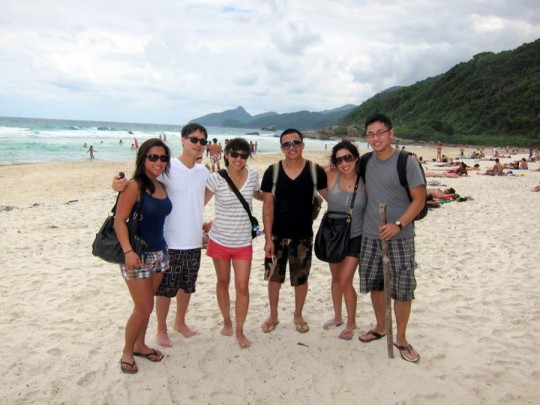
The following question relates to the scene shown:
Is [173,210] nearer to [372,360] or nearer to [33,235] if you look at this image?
[372,360]

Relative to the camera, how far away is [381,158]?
3.51 metres

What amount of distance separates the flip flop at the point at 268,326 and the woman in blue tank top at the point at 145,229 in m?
1.31

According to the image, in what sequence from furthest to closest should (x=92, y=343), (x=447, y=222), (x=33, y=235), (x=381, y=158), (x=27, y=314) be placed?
(x=447, y=222) → (x=33, y=235) → (x=27, y=314) → (x=92, y=343) → (x=381, y=158)

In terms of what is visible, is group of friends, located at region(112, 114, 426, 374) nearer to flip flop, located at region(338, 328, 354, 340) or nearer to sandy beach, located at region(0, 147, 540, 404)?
flip flop, located at region(338, 328, 354, 340)

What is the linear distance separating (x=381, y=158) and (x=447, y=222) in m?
6.53

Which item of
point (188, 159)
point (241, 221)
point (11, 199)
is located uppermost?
point (188, 159)

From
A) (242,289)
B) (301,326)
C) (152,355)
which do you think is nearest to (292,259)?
(242,289)

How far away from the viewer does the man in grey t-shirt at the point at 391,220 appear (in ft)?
10.8

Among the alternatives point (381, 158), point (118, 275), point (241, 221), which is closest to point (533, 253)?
point (381, 158)

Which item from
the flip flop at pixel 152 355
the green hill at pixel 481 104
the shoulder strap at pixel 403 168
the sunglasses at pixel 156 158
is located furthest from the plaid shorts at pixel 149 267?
the green hill at pixel 481 104

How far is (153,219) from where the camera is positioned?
3.17m

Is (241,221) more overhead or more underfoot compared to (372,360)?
more overhead

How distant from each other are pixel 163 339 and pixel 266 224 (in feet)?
4.93

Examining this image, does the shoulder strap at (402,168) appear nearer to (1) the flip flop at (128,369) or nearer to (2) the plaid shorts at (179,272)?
(2) the plaid shorts at (179,272)
